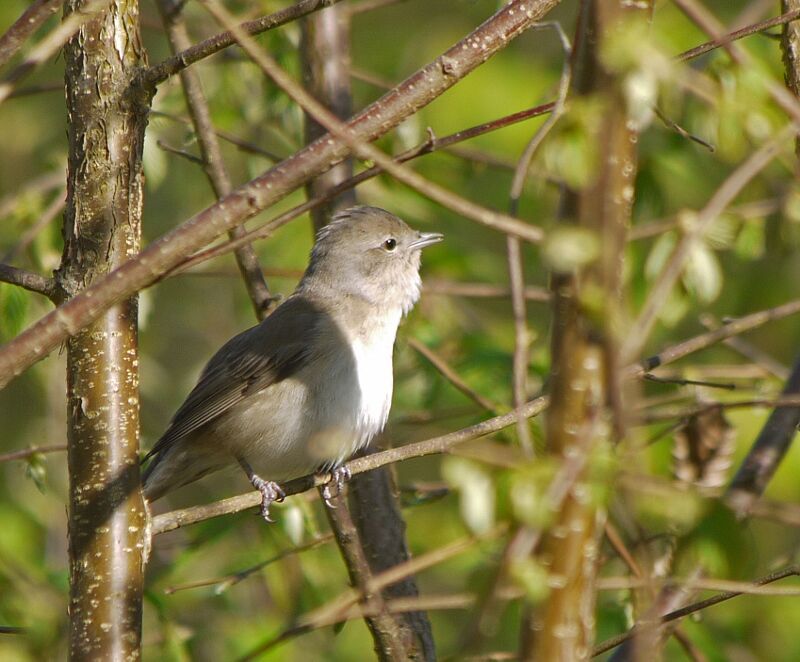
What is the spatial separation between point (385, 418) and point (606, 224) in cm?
322

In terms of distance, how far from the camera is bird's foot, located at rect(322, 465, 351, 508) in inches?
149

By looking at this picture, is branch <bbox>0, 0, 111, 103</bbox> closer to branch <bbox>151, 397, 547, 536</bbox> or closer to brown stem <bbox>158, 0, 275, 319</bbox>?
branch <bbox>151, 397, 547, 536</bbox>

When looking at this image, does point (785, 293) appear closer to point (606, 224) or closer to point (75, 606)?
point (75, 606)

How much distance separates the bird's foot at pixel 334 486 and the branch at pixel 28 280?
117 cm

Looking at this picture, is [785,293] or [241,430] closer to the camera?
[241,430]

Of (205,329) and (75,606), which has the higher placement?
(205,329)

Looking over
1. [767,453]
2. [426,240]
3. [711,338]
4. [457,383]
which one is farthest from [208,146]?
[767,453]

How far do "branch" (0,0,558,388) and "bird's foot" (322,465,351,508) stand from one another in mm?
1472

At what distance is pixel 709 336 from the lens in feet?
10.2

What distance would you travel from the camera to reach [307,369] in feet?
16.9

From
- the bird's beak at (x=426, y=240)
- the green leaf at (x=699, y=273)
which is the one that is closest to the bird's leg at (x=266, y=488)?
the bird's beak at (x=426, y=240)

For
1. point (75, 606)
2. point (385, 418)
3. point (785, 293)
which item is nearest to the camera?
point (75, 606)

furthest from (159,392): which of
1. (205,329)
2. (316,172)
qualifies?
(316,172)

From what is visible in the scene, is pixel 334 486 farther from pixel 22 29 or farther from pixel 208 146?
pixel 22 29
